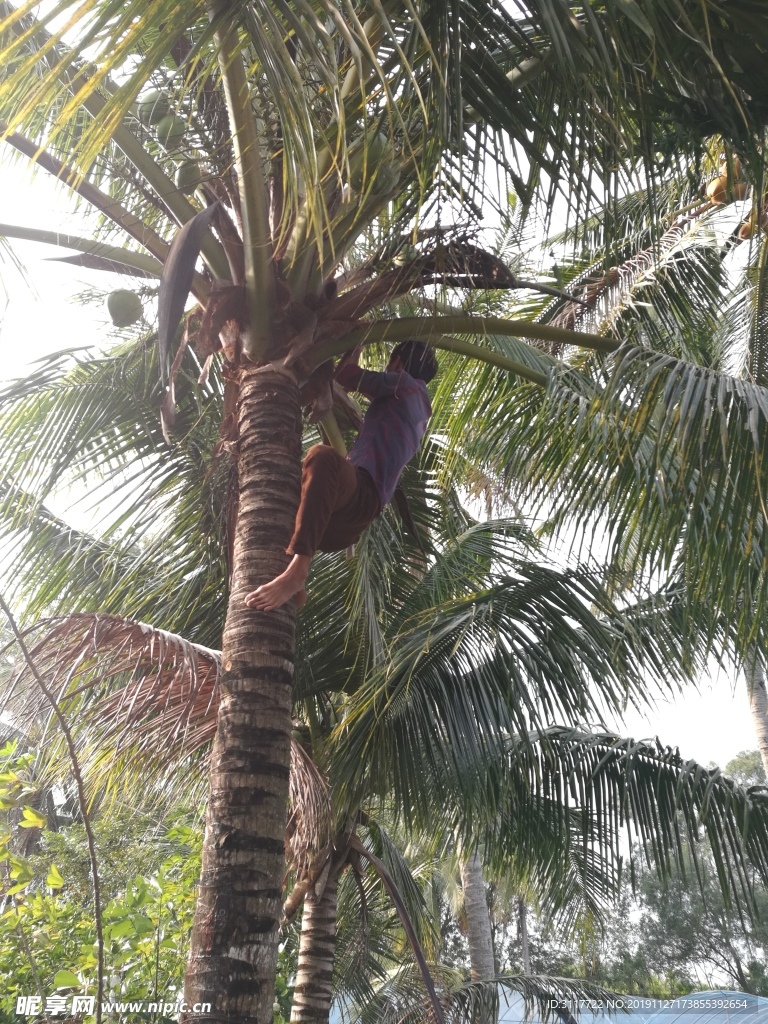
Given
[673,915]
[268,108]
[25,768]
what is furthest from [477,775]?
[673,915]

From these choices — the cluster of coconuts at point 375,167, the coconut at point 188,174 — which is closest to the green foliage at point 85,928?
the coconut at point 188,174

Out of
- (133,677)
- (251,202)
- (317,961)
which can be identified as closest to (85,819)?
(133,677)

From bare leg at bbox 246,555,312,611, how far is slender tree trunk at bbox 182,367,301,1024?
0.08 m

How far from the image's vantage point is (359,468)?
2645 millimetres

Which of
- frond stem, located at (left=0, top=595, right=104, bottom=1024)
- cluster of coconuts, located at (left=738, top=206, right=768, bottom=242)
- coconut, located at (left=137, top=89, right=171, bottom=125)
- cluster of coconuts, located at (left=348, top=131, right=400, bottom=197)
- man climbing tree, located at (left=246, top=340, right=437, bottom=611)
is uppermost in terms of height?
cluster of coconuts, located at (left=738, top=206, right=768, bottom=242)

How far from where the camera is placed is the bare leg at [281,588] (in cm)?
229

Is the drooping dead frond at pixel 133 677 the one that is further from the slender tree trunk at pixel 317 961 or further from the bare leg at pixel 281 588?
the slender tree trunk at pixel 317 961

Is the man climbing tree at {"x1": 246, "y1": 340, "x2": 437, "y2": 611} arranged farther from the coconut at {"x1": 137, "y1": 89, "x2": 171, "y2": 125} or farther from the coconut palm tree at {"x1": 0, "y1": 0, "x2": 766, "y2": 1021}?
the coconut at {"x1": 137, "y1": 89, "x2": 171, "y2": 125}

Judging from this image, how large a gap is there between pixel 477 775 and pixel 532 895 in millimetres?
2929

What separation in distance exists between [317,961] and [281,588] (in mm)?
3396

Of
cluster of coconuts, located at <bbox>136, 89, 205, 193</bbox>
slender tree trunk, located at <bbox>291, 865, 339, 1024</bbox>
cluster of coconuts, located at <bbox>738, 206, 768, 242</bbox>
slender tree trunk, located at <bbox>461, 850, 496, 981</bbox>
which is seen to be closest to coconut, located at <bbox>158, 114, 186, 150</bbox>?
cluster of coconuts, located at <bbox>136, 89, 205, 193</bbox>

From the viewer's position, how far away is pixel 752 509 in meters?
2.75

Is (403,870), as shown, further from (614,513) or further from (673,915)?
(673,915)

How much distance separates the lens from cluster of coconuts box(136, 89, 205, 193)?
2754 mm
